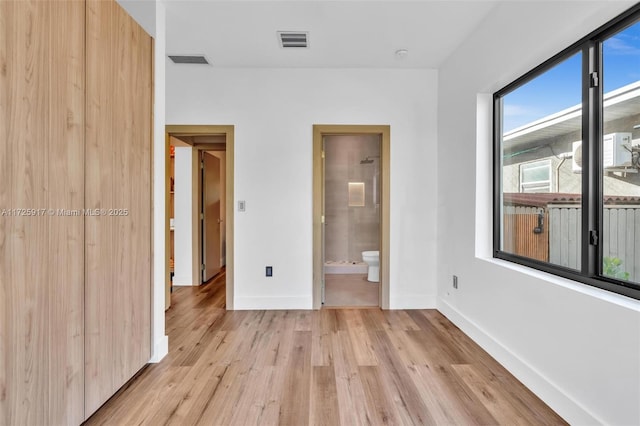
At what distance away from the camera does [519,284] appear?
215 centimetres

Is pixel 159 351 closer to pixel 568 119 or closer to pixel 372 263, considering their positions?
pixel 372 263

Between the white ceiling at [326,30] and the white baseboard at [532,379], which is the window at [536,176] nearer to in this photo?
the white baseboard at [532,379]

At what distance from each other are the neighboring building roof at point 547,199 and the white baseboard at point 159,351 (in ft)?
9.35

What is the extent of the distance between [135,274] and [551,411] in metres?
2.56

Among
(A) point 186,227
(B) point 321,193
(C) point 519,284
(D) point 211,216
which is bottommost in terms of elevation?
(C) point 519,284

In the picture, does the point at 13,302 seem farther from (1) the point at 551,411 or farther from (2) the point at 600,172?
(2) the point at 600,172

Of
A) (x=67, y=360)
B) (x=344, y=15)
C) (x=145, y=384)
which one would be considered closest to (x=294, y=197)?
(x=344, y=15)

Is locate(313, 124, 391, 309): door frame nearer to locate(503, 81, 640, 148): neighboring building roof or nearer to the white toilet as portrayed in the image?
the white toilet

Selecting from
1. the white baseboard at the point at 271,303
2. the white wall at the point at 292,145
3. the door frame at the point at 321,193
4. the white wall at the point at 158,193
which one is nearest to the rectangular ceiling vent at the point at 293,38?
the white wall at the point at 292,145

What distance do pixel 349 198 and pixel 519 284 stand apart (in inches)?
113

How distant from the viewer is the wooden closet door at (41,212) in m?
1.22

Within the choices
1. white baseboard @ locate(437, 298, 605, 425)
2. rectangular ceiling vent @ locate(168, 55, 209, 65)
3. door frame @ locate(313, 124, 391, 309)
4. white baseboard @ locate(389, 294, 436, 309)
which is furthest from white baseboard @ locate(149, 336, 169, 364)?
rectangular ceiling vent @ locate(168, 55, 209, 65)

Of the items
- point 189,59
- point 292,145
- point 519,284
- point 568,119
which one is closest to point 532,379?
point 519,284

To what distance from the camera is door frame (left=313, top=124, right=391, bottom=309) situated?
3.53 metres
